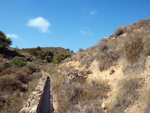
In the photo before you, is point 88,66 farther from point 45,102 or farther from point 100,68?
point 45,102

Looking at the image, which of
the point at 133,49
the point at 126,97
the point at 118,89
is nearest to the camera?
the point at 126,97

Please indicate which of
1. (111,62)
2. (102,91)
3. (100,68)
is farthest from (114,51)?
(102,91)

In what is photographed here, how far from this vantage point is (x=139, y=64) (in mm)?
5512

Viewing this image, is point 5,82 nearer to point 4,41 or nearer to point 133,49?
point 133,49

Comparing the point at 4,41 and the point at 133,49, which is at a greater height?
the point at 4,41

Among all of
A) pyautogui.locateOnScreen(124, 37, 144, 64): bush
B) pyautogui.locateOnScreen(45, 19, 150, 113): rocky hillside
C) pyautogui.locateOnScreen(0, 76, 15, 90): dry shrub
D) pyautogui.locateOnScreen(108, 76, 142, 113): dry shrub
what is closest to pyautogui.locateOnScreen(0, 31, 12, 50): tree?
pyautogui.locateOnScreen(0, 76, 15, 90): dry shrub

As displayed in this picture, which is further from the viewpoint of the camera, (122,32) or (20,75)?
(122,32)

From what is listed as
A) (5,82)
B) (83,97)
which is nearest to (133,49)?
(83,97)

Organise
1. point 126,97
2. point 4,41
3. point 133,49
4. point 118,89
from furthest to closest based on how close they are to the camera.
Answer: point 4,41 < point 133,49 < point 118,89 < point 126,97

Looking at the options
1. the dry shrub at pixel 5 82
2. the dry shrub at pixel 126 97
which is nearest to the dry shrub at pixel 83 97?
the dry shrub at pixel 126 97

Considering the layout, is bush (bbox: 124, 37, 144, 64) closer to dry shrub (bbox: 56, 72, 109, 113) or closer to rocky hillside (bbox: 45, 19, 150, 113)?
rocky hillside (bbox: 45, 19, 150, 113)

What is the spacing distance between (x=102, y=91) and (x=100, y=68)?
308 centimetres

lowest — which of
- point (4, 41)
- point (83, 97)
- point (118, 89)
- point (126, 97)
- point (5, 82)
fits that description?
point (83, 97)

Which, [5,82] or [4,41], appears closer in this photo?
[5,82]
